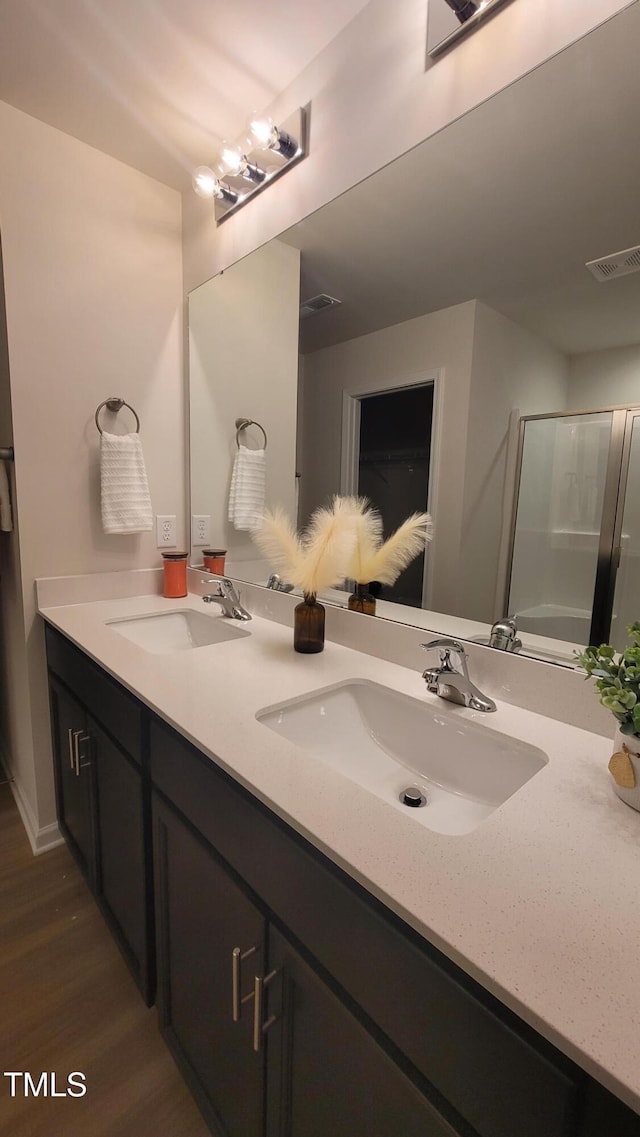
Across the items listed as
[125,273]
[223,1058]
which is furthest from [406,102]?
[223,1058]

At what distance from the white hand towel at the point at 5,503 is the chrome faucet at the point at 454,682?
144cm

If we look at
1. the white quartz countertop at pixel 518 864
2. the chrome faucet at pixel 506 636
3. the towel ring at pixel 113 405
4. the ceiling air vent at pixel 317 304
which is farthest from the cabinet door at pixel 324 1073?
the towel ring at pixel 113 405

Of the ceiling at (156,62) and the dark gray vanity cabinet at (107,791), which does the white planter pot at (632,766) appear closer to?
the dark gray vanity cabinet at (107,791)

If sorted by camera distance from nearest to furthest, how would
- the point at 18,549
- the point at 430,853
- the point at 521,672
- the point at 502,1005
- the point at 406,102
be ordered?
1. the point at 502,1005
2. the point at 430,853
3. the point at 521,672
4. the point at 406,102
5. the point at 18,549

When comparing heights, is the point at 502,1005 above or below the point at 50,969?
above

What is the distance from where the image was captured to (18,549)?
5.15 feet

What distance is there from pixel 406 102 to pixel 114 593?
1620mm

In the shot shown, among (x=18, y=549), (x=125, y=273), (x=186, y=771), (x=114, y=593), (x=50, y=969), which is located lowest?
(x=50, y=969)

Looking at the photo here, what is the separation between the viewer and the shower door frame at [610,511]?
0.80 meters

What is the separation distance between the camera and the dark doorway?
113 centimetres

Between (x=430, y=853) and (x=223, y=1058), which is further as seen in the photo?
(x=223, y=1058)

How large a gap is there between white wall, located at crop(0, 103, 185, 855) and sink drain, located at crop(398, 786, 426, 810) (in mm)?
1347

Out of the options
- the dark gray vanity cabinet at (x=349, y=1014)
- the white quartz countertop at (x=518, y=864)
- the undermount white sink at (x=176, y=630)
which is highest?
the white quartz countertop at (x=518, y=864)

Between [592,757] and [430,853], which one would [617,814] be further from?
[430,853]
